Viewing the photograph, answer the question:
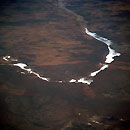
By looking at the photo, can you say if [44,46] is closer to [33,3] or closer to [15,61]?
[15,61]

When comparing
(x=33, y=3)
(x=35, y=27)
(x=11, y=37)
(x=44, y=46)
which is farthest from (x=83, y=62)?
(x=33, y=3)

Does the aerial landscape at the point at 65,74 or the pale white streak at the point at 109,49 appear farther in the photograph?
the pale white streak at the point at 109,49

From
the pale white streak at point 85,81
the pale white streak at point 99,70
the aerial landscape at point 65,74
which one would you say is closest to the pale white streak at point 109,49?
the aerial landscape at point 65,74

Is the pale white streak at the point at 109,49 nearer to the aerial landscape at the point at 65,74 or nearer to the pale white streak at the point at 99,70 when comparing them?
the aerial landscape at the point at 65,74

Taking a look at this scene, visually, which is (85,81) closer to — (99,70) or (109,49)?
(99,70)

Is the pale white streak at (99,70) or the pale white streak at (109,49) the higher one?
the pale white streak at (109,49)

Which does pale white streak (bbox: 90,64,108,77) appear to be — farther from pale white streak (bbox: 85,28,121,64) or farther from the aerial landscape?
pale white streak (bbox: 85,28,121,64)

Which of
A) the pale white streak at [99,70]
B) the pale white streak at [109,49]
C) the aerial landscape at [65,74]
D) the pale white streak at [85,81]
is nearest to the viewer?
the aerial landscape at [65,74]

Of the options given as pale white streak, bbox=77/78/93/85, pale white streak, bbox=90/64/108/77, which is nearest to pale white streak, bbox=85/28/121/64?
pale white streak, bbox=90/64/108/77
